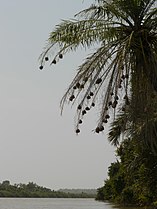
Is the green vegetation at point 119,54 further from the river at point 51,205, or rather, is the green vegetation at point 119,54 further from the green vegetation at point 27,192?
the green vegetation at point 27,192

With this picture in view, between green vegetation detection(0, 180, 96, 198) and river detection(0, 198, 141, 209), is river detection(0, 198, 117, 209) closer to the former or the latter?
river detection(0, 198, 141, 209)

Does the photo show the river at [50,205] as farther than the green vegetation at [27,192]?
No

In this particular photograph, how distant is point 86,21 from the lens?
10227 mm

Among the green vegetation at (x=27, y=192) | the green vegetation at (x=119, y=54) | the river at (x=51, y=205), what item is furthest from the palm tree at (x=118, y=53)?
the green vegetation at (x=27, y=192)

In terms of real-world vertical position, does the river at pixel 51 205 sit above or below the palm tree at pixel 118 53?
→ below

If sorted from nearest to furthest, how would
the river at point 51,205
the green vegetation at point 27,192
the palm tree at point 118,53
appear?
1. the palm tree at point 118,53
2. the river at point 51,205
3. the green vegetation at point 27,192

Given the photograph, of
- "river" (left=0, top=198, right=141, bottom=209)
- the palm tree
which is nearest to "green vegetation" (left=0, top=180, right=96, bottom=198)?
"river" (left=0, top=198, right=141, bottom=209)

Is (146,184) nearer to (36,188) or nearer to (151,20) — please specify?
(151,20)

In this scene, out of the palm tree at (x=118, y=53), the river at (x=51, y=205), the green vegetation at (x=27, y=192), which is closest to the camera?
the palm tree at (x=118, y=53)

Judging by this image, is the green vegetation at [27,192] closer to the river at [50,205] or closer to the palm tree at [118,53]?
the river at [50,205]

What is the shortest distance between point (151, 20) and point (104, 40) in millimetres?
1033

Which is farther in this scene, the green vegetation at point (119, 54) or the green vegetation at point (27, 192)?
the green vegetation at point (27, 192)

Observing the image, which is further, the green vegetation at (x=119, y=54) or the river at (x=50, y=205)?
the river at (x=50, y=205)

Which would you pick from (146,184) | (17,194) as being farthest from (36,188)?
(146,184)
